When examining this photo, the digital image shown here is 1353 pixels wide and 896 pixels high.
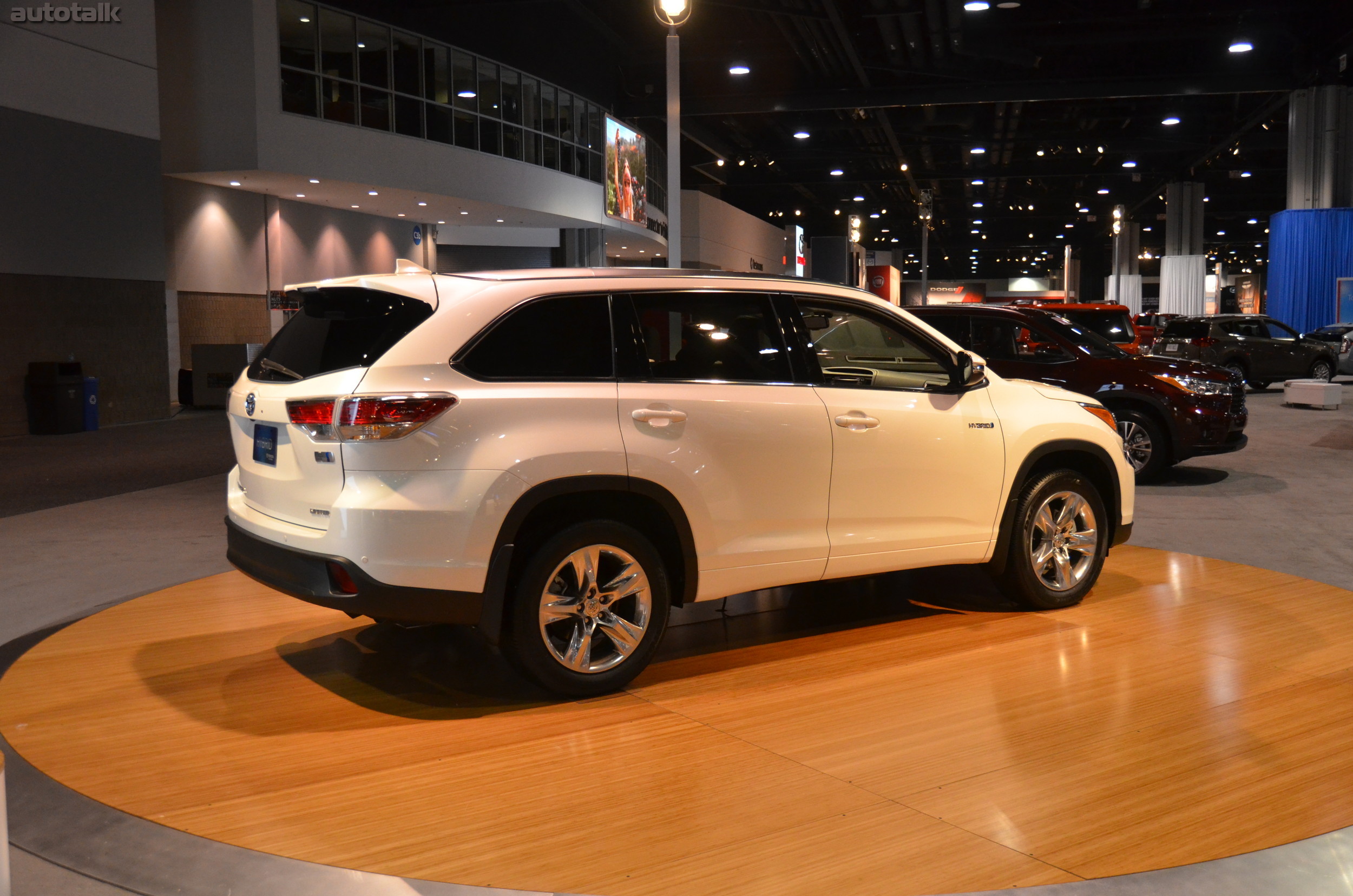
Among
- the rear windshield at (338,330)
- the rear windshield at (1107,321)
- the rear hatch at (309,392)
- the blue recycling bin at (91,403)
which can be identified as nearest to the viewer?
the rear hatch at (309,392)

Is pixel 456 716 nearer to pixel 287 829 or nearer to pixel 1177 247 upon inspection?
pixel 287 829

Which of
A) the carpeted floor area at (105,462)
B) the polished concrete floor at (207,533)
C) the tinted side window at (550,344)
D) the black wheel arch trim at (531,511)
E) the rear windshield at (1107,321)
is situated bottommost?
the polished concrete floor at (207,533)

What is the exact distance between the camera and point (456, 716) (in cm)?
438

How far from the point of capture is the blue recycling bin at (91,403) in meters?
17.4

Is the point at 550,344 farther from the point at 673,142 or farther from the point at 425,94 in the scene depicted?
the point at 425,94

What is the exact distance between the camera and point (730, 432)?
4.73m

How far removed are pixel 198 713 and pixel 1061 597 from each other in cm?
428

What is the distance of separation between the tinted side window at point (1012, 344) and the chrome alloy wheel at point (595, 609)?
262 inches

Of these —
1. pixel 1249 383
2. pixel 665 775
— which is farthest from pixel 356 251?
pixel 665 775

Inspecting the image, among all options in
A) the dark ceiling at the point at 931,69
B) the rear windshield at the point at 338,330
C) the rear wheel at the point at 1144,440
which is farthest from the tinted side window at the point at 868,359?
the dark ceiling at the point at 931,69

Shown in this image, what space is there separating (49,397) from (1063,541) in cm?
1585

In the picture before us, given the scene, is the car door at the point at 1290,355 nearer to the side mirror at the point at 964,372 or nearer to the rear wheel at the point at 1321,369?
the rear wheel at the point at 1321,369

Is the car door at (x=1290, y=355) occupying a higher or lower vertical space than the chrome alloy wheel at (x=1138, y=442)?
higher

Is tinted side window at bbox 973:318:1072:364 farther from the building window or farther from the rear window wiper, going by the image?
the building window
